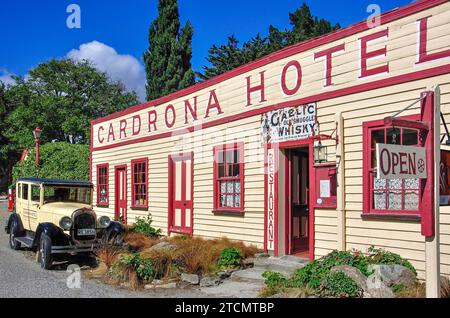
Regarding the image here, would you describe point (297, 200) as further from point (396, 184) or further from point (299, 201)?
point (396, 184)

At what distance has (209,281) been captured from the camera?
8.41 meters

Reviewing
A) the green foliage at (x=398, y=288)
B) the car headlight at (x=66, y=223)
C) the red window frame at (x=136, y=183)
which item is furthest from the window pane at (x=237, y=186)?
the green foliage at (x=398, y=288)

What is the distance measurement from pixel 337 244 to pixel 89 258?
19.2 ft

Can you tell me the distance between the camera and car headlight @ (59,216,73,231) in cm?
987

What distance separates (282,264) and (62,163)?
1788 centimetres

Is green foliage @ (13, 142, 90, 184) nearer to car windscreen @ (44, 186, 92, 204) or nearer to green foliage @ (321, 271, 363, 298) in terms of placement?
car windscreen @ (44, 186, 92, 204)

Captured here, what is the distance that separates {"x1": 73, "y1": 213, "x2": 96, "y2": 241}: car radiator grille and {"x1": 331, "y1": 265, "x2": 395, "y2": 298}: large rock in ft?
18.0

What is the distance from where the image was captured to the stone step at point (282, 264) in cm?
888

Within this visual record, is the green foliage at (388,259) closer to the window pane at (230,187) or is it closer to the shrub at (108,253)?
the window pane at (230,187)

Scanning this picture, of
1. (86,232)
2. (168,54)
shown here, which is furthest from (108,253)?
(168,54)

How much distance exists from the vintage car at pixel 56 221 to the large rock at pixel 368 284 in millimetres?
5482

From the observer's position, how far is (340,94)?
876 centimetres
